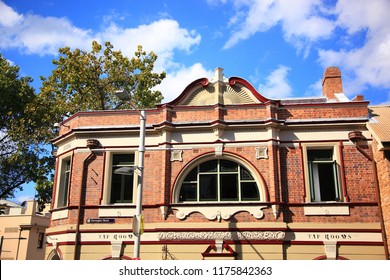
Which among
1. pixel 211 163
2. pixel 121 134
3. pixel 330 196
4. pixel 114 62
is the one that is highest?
pixel 114 62

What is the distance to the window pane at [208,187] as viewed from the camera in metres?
15.4

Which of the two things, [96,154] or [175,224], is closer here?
[175,224]

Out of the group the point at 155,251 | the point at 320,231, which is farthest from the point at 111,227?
the point at 320,231

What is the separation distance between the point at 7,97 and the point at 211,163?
16.4 m

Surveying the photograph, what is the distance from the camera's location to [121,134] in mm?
16562

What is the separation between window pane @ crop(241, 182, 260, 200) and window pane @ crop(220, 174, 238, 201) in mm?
278

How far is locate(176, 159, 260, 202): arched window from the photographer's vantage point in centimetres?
1531

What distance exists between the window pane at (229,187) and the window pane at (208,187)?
32 cm

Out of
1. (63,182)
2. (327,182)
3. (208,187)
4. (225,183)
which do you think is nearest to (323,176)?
(327,182)

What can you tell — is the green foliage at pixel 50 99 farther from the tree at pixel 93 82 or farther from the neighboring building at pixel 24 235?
the neighboring building at pixel 24 235

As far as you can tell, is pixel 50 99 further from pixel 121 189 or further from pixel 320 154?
pixel 320 154

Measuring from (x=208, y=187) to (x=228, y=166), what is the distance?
1191 millimetres

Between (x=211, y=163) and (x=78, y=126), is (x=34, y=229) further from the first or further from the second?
(x=211, y=163)

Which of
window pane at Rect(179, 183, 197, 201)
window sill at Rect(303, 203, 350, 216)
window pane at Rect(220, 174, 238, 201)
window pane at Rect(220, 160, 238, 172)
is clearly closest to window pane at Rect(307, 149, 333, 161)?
window sill at Rect(303, 203, 350, 216)
